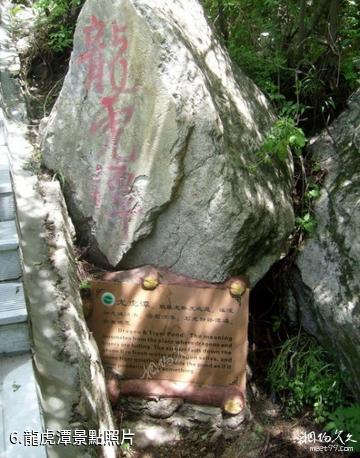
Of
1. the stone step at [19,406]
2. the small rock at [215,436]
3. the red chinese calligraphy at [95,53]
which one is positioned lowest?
the small rock at [215,436]

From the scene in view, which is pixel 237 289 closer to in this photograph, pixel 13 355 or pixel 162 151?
pixel 162 151

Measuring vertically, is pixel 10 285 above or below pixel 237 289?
above

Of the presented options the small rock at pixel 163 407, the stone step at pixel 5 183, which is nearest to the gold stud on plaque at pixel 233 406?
the small rock at pixel 163 407

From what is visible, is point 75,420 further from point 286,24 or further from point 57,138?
point 286,24

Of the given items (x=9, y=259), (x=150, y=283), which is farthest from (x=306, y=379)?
(x=9, y=259)

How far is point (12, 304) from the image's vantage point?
2.52 meters

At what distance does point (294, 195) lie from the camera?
428cm

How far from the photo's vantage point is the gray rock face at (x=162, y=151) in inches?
134

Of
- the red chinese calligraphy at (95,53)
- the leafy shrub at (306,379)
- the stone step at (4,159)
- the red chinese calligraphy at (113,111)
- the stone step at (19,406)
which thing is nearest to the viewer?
the stone step at (19,406)

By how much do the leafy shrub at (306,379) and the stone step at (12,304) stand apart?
7.70 ft

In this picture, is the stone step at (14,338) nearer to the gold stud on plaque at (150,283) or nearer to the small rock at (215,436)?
the gold stud on plaque at (150,283)

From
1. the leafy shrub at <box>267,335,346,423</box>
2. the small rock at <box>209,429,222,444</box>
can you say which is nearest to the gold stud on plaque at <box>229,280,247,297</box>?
the leafy shrub at <box>267,335,346,423</box>

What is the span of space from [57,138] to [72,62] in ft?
2.02

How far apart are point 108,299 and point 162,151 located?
119cm
